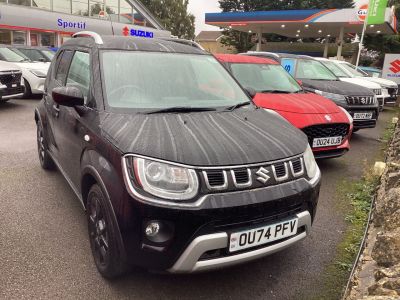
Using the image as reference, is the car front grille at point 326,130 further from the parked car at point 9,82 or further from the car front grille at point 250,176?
the parked car at point 9,82

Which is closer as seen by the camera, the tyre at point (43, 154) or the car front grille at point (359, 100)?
the tyre at point (43, 154)

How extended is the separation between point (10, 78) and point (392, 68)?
13593 millimetres

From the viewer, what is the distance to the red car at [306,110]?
5.11 meters

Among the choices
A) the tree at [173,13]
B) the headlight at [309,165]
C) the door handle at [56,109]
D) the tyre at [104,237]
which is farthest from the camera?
the tree at [173,13]

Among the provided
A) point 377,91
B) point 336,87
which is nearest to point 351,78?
point 377,91

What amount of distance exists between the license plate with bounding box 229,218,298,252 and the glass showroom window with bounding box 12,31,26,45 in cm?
2119

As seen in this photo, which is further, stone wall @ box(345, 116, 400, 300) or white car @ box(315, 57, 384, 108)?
white car @ box(315, 57, 384, 108)

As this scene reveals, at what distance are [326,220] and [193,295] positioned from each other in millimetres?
1938

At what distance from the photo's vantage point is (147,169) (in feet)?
7.58

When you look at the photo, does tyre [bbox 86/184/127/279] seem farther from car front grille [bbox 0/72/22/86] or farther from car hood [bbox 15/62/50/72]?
car hood [bbox 15/62/50/72]

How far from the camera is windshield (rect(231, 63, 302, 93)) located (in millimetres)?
6133

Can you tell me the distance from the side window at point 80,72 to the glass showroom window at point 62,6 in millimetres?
21364

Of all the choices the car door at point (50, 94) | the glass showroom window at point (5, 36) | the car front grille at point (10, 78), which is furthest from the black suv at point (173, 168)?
the glass showroom window at point (5, 36)

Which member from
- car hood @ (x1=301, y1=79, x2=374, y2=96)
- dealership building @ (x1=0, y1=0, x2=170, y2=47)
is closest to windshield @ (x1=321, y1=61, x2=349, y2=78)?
car hood @ (x1=301, y1=79, x2=374, y2=96)
